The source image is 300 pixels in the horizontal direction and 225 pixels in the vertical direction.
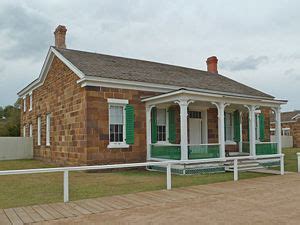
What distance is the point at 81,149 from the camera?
14.2 m

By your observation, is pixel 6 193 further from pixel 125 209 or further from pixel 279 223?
pixel 279 223

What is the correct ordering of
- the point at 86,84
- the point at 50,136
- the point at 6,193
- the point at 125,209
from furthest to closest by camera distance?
the point at 50,136 < the point at 86,84 < the point at 6,193 < the point at 125,209

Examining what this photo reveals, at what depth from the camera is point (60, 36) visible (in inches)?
791

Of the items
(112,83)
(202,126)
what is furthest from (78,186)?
(202,126)

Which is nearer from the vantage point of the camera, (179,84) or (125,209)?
(125,209)

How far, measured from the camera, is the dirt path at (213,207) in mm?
6125

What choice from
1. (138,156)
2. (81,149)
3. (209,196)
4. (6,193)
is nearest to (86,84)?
(81,149)

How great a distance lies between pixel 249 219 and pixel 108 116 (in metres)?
9.20

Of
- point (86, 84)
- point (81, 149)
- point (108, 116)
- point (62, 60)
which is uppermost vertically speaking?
point (62, 60)

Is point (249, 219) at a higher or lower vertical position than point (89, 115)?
lower

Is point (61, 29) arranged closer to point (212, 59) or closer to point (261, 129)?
point (212, 59)

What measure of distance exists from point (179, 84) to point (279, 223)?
11.2 metres

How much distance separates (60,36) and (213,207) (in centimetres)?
1604

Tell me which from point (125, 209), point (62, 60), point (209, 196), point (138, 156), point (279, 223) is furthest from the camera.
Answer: point (62, 60)
